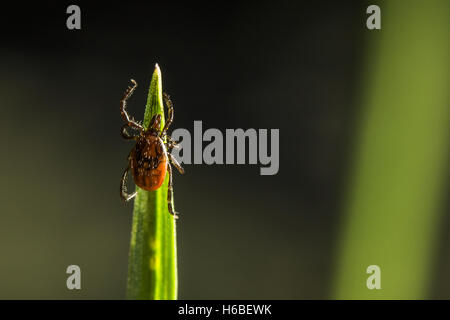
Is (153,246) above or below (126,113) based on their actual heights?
below

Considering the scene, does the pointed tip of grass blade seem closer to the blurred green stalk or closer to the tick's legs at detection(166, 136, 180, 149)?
the tick's legs at detection(166, 136, 180, 149)

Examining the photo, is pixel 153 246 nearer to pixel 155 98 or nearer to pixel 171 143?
pixel 155 98

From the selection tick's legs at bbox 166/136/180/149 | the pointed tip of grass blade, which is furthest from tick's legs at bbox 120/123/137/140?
the pointed tip of grass blade

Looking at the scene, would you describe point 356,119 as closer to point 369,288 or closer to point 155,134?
point 369,288

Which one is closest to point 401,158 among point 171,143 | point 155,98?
point 171,143

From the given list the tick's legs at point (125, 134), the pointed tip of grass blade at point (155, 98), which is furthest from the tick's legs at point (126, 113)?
the pointed tip of grass blade at point (155, 98)
